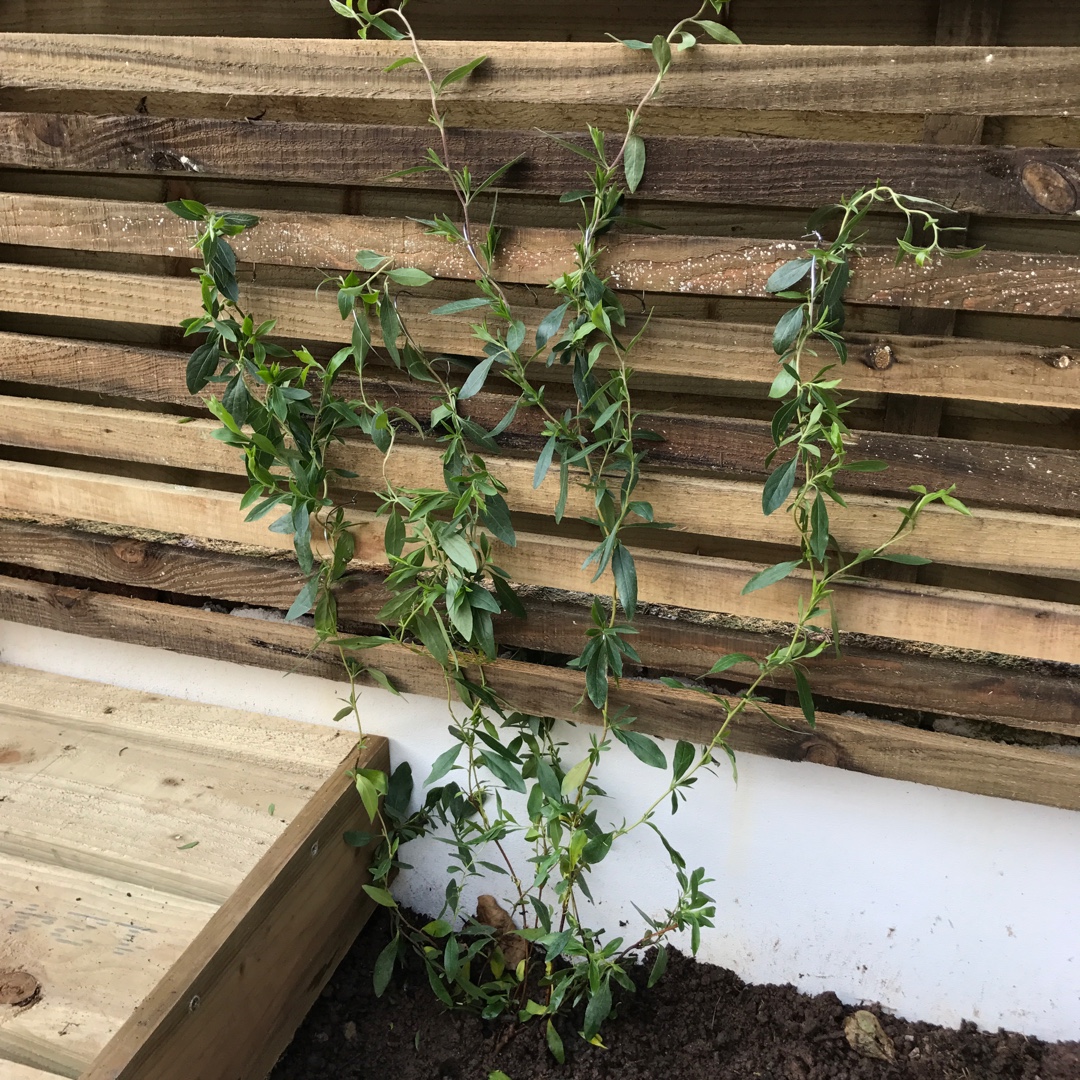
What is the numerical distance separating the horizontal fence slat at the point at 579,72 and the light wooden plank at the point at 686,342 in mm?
279

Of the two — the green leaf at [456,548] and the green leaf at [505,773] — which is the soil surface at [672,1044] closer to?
the green leaf at [505,773]

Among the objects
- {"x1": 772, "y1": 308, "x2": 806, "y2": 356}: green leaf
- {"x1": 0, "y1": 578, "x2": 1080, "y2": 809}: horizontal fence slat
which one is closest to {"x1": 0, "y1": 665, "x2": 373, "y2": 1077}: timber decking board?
{"x1": 0, "y1": 578, "x2": 1080, "y2": 809}: horizontal fence slat

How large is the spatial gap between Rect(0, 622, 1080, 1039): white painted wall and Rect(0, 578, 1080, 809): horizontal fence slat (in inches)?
4.4

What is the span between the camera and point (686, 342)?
1.31 meters

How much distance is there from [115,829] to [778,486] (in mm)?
1221

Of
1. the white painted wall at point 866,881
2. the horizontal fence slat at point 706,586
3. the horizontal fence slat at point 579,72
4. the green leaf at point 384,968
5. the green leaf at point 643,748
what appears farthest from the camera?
the green leaf at point 384,968

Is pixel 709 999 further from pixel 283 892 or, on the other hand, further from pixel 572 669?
pixel 283 892

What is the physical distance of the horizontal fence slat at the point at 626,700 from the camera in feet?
4.70

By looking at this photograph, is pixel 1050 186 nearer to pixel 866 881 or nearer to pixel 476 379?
pixel 476 379

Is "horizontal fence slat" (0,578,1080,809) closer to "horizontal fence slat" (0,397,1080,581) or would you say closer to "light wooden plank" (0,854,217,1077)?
"horizontal fence slat" (0,397,1080,581)

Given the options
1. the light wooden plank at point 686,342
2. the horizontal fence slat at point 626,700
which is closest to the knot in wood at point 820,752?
the horizontal fence slat at point 626,700

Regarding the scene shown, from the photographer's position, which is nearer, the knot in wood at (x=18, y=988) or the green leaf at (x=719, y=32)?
the green leaf at (x=719, y=32)

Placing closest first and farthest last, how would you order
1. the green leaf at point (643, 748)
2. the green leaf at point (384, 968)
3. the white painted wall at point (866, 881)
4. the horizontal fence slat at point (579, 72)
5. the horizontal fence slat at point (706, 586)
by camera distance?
1. the horizontal fence slat at point (579, 72)
2. the horizontal fence slat at point (706, 586)
3. the green leaf at point (643, 748)
4. the white painted wall at point (866, 881)
5. the green leaf at point (384, 968)

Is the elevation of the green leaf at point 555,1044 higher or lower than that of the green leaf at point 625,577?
lower
